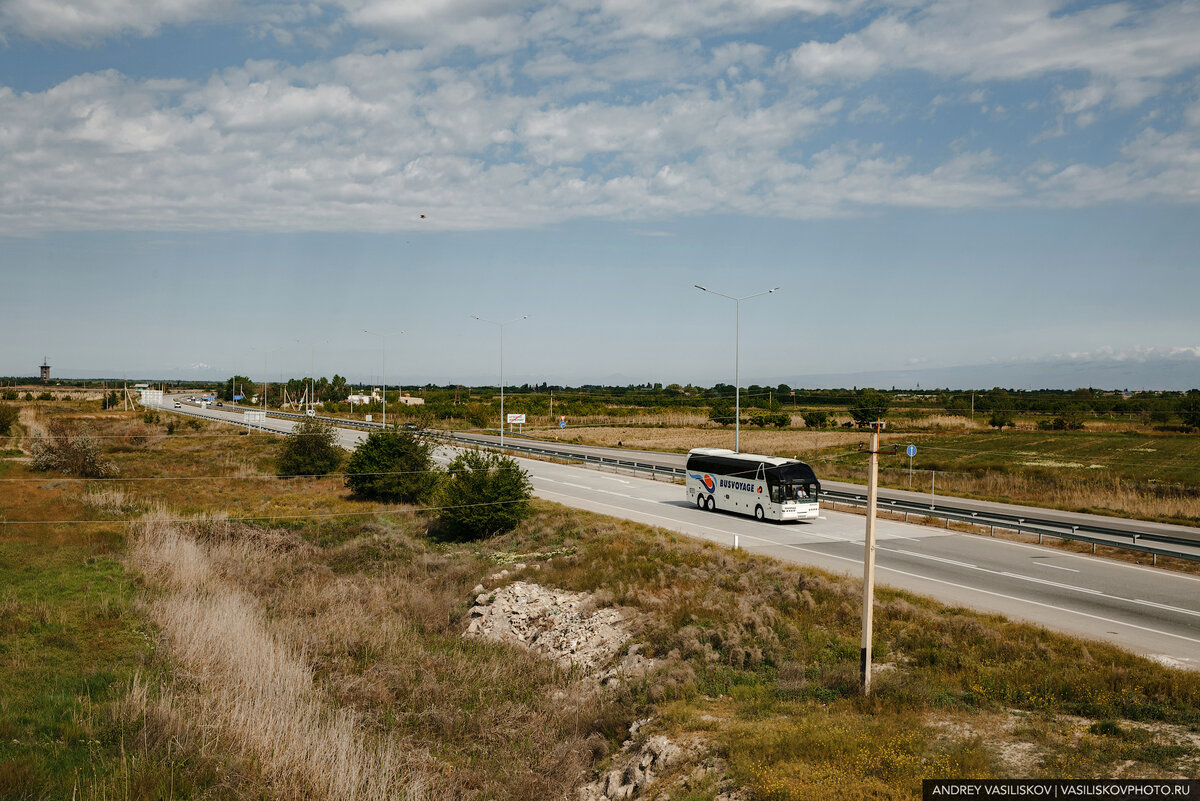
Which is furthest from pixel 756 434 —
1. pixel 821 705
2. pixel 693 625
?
pixel 821 705

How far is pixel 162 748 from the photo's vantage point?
13.3 m

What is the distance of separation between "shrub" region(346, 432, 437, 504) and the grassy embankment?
12885 mm

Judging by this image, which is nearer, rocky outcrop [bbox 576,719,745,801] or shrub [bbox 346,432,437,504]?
rocky outcrop [bbox 576,719,745,801]

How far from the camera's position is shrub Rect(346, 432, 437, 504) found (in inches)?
1629

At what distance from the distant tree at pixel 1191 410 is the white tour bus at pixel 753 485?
65368 mm

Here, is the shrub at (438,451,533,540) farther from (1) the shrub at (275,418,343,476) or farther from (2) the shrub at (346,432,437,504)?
(1) the shrub at (275,418,343,476)

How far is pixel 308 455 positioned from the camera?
161 feet

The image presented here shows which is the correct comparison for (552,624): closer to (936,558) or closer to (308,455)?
(936,558)

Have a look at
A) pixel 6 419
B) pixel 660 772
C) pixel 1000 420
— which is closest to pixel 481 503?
pixel 660 772

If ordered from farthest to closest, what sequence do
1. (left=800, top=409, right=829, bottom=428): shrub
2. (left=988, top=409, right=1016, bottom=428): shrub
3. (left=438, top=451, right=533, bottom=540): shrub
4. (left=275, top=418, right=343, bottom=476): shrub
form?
(left=800, top=409, right=829, bottom=428): shrub < (left=988, top=409, right=1016, bottom=428): shrub < (left=275, top=418, right=343, bottom=476): shrub < (left=438, top=451, right=533, bottom=540): shrub

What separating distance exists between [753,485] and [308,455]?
3158 cm

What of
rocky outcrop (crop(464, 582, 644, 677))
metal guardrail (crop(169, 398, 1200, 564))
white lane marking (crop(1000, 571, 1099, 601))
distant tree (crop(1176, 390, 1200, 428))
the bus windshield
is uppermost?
distant tree (crop(1176, 390, 1200, 428))

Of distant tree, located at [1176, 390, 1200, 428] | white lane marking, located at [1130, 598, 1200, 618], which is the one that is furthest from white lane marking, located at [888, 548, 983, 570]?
distant tree, located at [1176, 390, 1200, 428]

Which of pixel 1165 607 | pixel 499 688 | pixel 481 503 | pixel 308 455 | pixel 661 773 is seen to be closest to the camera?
pixel 661 773
